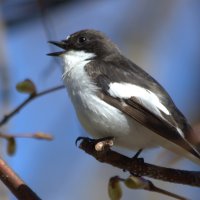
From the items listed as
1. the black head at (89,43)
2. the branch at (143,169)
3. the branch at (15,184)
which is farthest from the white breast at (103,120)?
the branch at (15,184)

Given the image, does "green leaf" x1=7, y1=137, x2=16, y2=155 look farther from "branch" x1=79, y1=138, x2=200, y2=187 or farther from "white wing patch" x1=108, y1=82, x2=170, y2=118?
"white wing patch" x1=108, y1=82, x2=170, y2=118

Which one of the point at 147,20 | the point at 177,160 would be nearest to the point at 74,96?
the point at 177,160

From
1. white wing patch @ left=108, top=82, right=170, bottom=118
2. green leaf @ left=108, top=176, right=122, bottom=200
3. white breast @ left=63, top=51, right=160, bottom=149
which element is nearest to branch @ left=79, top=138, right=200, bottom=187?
green leaf @ left=108, top=176, right=122, bottom=200

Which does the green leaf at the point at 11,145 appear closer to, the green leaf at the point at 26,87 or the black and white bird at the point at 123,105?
the green leaf at the point at 26,87

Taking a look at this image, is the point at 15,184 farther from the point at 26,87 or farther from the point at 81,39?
the point at 81,39

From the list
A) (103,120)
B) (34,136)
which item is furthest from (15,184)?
(103,120)
